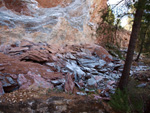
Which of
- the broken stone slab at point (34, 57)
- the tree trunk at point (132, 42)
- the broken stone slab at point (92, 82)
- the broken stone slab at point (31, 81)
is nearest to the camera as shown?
the tree trunk at point (132, 42)

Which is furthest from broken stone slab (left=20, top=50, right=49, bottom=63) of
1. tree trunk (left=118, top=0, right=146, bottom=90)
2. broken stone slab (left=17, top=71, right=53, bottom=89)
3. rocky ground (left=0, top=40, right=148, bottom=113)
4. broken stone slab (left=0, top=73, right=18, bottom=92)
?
tree trunk (left=118, top=0, right=146, bottom=90)

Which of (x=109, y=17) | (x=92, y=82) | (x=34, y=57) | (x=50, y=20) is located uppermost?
(x=50, y=20)

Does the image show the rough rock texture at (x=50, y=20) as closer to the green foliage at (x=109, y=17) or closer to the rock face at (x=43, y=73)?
the rock face at (x=43, y=73)

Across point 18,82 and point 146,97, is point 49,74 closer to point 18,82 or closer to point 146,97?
point 18,82

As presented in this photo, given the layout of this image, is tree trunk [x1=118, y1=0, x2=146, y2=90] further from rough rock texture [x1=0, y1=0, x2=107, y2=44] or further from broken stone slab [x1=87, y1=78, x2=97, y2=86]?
rough rock texture [x1=0, y1=0, x2=107, y2=44]

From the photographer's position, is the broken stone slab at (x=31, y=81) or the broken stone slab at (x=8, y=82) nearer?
the broken stone slab at (x=8, y=82)

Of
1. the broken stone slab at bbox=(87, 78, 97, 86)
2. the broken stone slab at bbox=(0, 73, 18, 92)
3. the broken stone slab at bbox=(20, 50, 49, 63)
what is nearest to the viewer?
the broken stone slab at bbox=(0, 73, 18, 92)

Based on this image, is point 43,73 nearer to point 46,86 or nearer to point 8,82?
point 46,86

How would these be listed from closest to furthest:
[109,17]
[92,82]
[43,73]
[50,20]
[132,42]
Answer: [132,42]
[109,17]
[43,73]
[92,82]
[50,20]

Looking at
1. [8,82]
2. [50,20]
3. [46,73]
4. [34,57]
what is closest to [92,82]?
[46,73]

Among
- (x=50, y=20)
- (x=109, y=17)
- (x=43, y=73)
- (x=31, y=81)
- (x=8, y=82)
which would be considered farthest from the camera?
(x=50, y=20)

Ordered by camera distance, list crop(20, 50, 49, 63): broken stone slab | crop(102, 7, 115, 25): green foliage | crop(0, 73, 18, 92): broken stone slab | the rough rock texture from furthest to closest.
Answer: the rough rock texture → crop(20, 50, 49, 63): broken stone slab → crop(102, 7, 115, 25): green foliage → crop(0, 73, 18, 92): broken stone slab

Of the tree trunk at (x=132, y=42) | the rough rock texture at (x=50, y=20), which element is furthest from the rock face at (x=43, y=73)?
the rough rock texture at (x=50, y=20)

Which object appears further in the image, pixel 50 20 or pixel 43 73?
pixel 50 20
